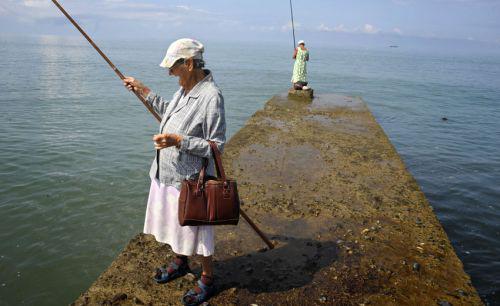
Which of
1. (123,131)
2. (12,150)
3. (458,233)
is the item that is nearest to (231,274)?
(458,233)

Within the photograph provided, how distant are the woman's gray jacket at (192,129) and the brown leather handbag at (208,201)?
0.11 m

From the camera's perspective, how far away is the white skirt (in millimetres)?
3051

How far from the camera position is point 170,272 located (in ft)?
11.3

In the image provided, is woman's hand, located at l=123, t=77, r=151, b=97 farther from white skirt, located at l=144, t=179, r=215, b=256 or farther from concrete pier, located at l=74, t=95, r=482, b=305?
concrete pier, located at l=74, t=95, r=482, b=305

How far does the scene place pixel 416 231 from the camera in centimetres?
450

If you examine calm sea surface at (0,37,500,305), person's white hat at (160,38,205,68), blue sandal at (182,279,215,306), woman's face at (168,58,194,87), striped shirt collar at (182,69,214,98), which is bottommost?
calm sea surface at (0,37,500,305)

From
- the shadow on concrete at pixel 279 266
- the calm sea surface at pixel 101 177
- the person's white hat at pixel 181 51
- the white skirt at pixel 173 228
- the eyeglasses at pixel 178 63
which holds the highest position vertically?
the person's white hat at pixel 181 51

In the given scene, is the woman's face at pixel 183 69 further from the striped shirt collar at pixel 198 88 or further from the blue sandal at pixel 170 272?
the blue sandal at pixel 170 272

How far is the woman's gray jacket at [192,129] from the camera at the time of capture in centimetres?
282

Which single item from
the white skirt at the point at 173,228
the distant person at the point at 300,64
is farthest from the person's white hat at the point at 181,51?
the distant person at the point at 300,64

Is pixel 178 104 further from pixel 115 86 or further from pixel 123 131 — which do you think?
pixel 115 86

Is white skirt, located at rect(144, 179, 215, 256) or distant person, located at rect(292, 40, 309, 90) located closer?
white skirt, located at rect(144, 179, 215, 256)

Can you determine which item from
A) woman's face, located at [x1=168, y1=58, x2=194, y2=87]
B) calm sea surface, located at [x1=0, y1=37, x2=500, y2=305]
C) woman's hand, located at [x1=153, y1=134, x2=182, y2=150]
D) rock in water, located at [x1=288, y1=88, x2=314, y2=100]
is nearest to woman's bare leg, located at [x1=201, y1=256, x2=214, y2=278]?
woman's hand, located at [x1=153, y1=134, x2=182, y2=150]

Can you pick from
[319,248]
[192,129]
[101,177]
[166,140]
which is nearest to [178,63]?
[192,129]
